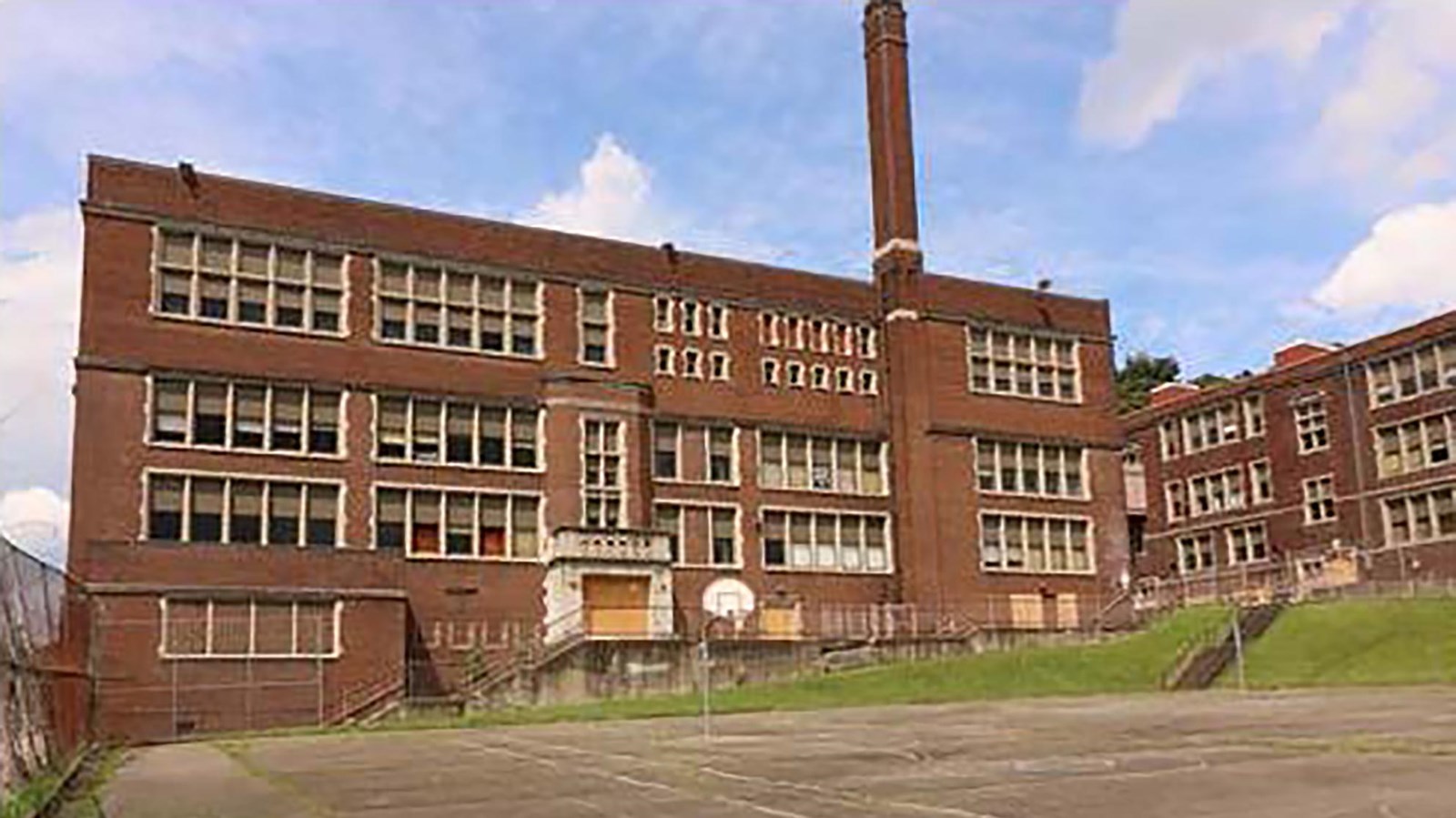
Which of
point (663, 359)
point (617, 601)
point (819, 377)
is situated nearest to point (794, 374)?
point (819, 377)

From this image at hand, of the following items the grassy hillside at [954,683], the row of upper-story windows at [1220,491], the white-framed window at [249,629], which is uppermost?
the row of upper-story windows at [1220,491]

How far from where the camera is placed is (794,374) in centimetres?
5650

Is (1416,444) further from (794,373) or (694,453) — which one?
(694,453)

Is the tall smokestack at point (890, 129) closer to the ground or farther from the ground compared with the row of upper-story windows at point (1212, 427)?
farther from the ground

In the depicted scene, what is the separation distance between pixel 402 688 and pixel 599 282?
15886 mm

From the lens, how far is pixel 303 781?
20625 mm

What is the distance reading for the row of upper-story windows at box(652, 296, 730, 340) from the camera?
177ft

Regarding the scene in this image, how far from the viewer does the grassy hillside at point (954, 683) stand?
128 ft

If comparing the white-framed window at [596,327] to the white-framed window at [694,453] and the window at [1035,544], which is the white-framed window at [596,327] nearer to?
the white-framed window at [694,453]

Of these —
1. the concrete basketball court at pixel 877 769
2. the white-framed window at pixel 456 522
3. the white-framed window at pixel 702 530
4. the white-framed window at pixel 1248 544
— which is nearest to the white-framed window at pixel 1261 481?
the white-framed window at pixel 1248 544

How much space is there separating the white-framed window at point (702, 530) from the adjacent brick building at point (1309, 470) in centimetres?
2602

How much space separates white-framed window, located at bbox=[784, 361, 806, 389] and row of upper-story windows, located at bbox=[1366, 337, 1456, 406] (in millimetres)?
25616

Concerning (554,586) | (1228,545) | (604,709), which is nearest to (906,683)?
(604,709)

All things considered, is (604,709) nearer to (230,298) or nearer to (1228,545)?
(230,298)
